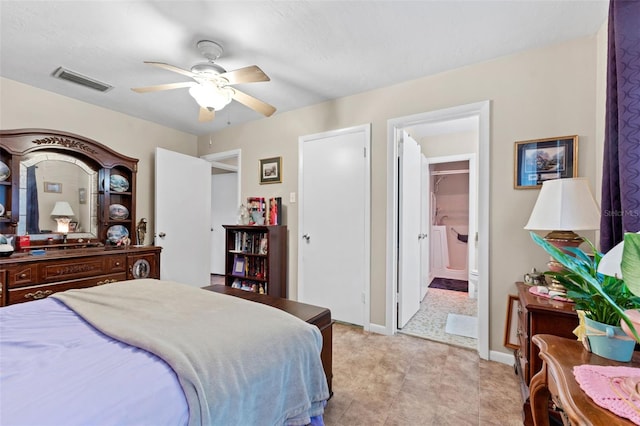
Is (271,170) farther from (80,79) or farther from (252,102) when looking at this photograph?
(80,79)

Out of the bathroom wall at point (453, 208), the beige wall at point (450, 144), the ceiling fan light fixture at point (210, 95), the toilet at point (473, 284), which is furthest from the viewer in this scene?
the bathroom wall at point (453, 208)

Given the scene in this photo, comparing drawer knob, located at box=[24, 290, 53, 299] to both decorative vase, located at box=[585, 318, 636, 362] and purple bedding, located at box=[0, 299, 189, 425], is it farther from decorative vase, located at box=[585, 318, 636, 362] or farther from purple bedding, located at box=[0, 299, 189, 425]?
decorative vase, located at box=[585, 318, 636, 362]

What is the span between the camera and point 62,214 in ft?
9.52

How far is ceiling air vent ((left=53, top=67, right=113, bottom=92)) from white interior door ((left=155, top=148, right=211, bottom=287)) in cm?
86

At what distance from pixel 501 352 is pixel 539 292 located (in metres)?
0.77

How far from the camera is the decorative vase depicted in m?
0.90

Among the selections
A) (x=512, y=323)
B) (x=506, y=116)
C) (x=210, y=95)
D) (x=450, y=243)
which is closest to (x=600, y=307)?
(x=512, y=323)

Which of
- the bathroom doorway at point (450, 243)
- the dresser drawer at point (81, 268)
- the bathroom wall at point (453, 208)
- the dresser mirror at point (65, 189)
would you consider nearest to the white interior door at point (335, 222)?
the bathroom doorway at point (450, 243)

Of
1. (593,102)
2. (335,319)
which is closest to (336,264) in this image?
(335,319)

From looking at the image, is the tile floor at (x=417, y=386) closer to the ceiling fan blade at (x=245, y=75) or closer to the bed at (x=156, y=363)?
the bed at (x=156, y=363)

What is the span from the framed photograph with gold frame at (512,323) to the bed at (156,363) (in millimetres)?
1659

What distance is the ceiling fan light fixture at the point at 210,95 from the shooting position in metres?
1.96

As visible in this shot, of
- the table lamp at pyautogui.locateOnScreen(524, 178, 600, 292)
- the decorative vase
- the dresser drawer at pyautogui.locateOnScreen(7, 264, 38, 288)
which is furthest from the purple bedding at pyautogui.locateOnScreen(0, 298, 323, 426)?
the table lamp at pyautogui.locateOnScreen(524, 178, 600, 292)

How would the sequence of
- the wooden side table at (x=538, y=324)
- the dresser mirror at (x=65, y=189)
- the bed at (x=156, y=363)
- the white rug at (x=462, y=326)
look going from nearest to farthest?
the bed at (x=156, y=363) < the wooden side table at (x=538, y=324) < the dresser mirror at (x=65, y=189) < the white rug at (x=462, y=326)
